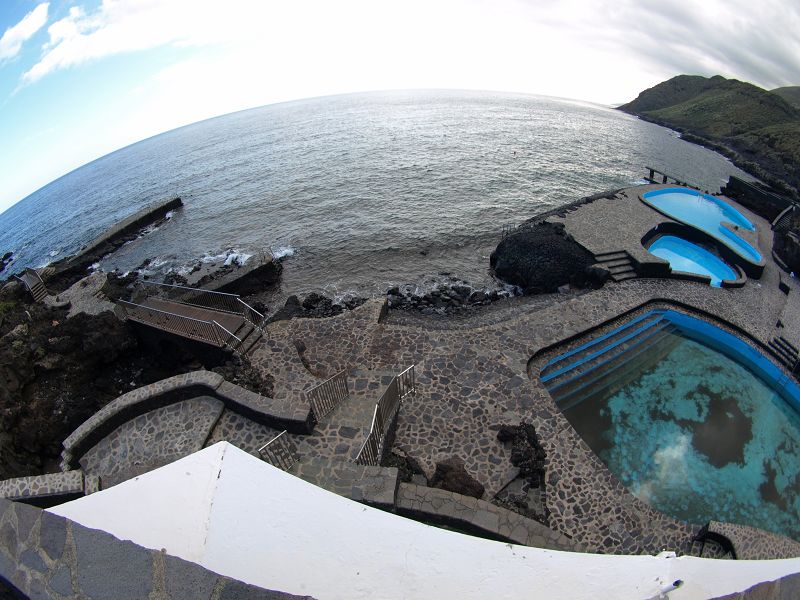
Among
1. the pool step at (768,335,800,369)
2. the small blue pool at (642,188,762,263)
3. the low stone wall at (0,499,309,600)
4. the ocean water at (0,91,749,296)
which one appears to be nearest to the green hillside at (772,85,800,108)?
the ocean water at (0,91,749,296)

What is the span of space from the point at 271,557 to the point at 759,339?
19.9 m

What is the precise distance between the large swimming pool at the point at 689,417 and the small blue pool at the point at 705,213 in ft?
36.1

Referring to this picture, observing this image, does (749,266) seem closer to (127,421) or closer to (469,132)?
(127,421)

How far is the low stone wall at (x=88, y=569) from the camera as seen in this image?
203 centimetres

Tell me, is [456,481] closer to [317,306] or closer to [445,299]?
[445,299]

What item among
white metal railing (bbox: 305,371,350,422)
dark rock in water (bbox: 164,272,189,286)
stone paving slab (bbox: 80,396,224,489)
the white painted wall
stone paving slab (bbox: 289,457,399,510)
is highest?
the white painted wall

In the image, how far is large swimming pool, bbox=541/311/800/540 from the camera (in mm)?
10344

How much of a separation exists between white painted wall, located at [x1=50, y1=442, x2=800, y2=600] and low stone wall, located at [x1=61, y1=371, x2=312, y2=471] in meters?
5.75

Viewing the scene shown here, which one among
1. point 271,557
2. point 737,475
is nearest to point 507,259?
point 737,475

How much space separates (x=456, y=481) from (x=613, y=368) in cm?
867

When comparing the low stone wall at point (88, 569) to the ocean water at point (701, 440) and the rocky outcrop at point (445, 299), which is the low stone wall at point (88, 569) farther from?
the rocky outcrop at point (445, 299)

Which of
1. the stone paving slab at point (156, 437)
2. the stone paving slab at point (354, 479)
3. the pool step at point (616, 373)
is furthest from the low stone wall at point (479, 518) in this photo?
the stone paving slab at point (156, 437)

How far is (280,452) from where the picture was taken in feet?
28.9

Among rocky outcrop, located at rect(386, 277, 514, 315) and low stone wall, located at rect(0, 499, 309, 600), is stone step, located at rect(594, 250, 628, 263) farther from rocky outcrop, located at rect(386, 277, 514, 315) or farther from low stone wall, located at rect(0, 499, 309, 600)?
low stone wall, located at rect(0, 499, 309, 600)
